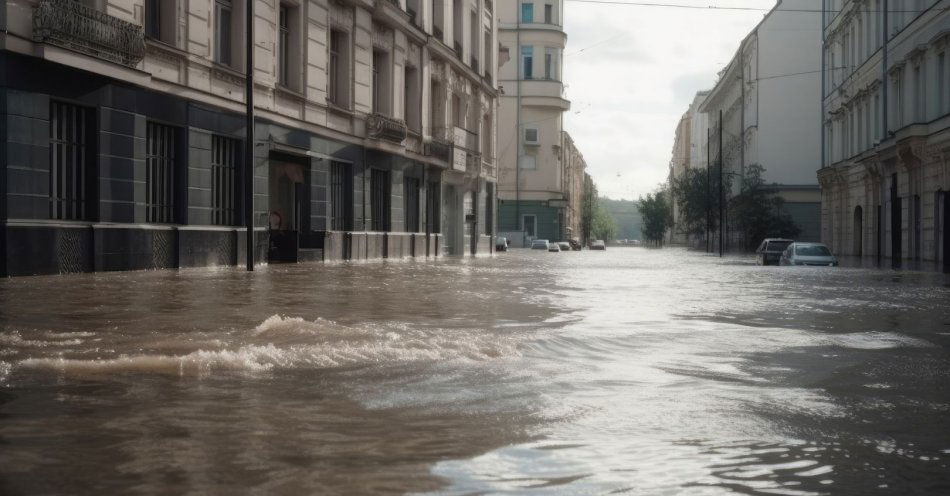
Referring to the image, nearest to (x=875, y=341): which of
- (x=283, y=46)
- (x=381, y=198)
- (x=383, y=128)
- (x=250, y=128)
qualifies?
(x=250, y=128)

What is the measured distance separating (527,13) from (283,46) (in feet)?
207

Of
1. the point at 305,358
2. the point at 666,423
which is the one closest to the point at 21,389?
the point at 305,358

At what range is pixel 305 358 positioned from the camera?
7.37 metres

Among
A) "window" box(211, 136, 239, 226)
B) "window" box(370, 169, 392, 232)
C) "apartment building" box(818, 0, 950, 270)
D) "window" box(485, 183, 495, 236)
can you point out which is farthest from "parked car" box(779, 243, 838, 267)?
"window" box(485, 183, 495, 236)

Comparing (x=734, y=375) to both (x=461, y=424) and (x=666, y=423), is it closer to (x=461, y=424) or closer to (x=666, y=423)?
(x=666, y=423)

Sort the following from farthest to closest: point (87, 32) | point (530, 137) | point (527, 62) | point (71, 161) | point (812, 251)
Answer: point (530, 137), point (527, 62), point (812, 251), point (71, 161), point (87, 32)

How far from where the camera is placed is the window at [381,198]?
3591 cm

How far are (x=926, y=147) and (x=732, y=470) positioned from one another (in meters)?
34.9

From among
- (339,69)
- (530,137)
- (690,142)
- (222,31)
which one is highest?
(690,142)

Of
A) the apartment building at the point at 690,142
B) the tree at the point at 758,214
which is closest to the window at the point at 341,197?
the tree at the point at 758,214

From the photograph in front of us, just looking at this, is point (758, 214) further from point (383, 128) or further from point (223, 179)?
point (223, 179)

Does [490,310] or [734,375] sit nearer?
[734,375]

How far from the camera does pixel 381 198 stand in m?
36.7

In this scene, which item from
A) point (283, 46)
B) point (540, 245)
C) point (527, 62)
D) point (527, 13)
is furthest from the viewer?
point (527, 13)
